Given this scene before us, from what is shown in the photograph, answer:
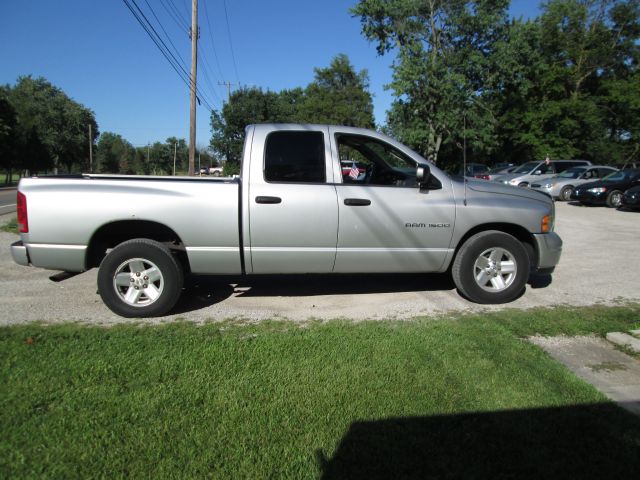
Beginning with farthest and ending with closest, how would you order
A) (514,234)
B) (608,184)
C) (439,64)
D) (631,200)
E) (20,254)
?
(439,64), (608,184), (631,200), (514,234), (20,254)

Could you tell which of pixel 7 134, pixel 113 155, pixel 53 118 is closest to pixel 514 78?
pixel 7 134

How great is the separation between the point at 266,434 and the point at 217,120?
38.6m

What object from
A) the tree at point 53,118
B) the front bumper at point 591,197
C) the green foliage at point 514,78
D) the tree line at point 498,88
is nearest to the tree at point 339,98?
the tree line at point 498,88

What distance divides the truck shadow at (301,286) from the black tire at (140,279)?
19.8 inches

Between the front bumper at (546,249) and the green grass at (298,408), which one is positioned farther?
the front bumper at (546,249)

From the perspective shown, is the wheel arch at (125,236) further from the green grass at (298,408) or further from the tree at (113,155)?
the tree at (113,155)

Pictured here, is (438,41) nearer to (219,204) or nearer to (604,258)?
(604,258)

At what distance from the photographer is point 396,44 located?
34.0 metres

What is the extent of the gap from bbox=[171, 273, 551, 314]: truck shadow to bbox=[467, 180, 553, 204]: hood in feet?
4.38

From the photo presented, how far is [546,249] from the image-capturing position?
16.5 feet

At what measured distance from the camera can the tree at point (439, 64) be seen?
98.1 ft

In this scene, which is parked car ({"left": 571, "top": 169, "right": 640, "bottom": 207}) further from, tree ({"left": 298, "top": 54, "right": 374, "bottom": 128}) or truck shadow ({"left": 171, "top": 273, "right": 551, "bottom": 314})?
tree ({"left": 298, "top": 54, "right": 374, "bottom": 128})

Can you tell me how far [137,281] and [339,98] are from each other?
57.2 metres

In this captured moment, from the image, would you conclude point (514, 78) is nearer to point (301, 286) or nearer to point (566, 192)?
point (566, 192)
